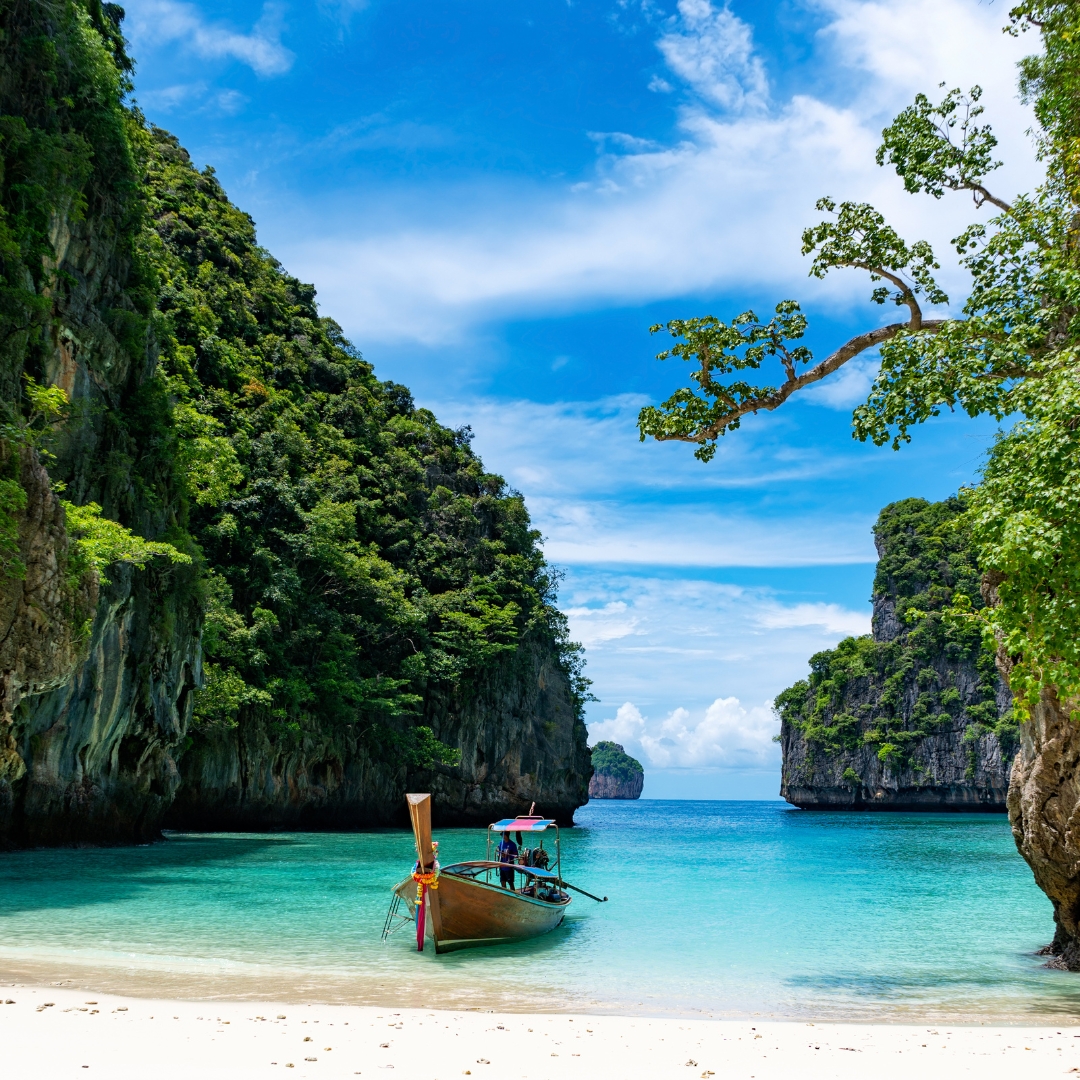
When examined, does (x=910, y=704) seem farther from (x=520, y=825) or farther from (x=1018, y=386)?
(x=1018, y=386)

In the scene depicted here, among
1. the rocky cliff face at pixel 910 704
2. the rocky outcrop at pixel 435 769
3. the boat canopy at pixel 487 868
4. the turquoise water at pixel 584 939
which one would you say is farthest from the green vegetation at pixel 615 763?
the boat canopy at pixel 487 868

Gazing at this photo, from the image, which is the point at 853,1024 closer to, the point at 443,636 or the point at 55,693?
the point at 55,693

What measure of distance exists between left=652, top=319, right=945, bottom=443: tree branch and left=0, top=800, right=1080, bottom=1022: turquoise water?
6101 millimetres

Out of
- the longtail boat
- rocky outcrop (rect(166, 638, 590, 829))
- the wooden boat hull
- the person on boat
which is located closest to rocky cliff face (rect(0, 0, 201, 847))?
rocky outcrop (rect(166, 638, 590, 829))

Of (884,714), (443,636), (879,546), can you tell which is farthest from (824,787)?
(443,636)

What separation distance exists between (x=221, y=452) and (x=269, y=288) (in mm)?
21805

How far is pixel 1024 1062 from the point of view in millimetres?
6246

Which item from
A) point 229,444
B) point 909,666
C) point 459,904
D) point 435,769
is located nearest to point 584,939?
point 459,904

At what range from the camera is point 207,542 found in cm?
3338

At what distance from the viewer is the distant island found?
195000 mm

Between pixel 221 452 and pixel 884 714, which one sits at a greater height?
pixel 221 452

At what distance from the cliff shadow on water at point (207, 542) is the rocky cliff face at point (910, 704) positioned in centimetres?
3351

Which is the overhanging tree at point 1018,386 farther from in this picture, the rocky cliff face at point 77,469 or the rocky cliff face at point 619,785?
the rocky cliff face at point 619,785

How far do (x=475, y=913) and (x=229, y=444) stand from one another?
2391cm
